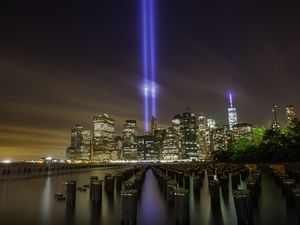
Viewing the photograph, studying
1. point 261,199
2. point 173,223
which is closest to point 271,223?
point 173,223

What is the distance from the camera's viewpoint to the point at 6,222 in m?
14.1

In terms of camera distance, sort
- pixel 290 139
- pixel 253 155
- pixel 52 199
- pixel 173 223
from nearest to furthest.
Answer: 1. pixel 173 223
2. pixel 52 199
3. pixel 290 139
4. pixel 253 155

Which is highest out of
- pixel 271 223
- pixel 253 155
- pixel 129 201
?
pixel 253 155

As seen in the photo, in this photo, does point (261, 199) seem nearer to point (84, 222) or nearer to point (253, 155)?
point (84, 222)

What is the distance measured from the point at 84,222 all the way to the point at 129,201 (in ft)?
9.54

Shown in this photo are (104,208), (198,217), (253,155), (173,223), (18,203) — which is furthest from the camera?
(253,155)

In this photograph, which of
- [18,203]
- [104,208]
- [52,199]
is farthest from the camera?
[52,199]

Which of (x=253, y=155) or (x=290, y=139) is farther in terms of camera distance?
(x=253, y=155)

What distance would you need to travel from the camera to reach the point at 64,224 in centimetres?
1384

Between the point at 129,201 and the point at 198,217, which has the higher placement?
the point at 129,201

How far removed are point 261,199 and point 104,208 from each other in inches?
383

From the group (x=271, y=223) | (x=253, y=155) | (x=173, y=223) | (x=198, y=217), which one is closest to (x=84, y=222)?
(x=173, y=223)

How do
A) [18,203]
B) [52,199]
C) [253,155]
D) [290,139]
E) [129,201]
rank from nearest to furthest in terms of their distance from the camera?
[129,201]
[18,203]
[52,199]
[290,139]
[253,155]

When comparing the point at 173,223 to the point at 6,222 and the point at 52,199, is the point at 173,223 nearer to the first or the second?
the point at 6,222
